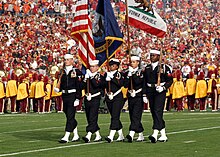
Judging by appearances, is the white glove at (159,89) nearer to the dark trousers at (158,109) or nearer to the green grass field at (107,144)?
the dark trousers at (158,109)

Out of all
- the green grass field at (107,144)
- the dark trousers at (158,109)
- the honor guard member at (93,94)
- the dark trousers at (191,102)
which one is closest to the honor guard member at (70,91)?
the honor guard member at (93,94)

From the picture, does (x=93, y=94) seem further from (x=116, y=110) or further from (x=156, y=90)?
(x=156, y=90)

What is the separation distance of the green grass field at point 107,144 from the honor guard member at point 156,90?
335mm

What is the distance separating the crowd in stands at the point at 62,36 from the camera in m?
45.7

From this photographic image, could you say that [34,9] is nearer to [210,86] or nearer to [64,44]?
[64,44]

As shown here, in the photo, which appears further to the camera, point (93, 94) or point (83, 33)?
point (83, 33)

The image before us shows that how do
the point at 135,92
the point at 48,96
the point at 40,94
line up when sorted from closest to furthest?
the point at 135,92 < the point at 40,94 < the point at 48,96

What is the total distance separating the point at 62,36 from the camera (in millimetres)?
50531

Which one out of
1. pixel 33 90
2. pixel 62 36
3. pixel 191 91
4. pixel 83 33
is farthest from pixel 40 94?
pixel 83 33

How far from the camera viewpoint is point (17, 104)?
36.6m

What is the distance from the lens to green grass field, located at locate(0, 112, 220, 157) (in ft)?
55.8

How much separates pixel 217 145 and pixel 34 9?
118 feet

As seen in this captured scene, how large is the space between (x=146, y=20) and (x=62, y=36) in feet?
99.3

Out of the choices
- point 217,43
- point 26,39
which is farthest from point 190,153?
point 217,43
